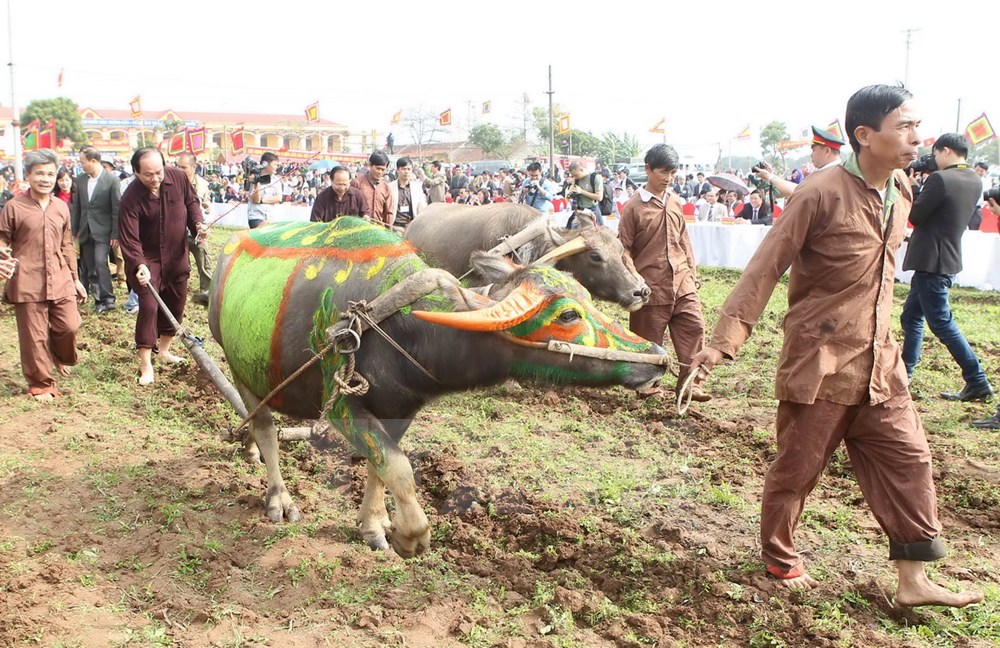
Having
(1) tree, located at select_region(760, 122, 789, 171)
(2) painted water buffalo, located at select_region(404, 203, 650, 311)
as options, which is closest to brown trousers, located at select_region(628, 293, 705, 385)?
(2) painted water buffalo, located at select_region(404, 203, 650, 311)

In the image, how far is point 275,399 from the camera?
14.4 ft

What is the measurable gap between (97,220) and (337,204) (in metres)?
2.95

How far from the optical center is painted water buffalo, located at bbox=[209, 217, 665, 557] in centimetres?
344

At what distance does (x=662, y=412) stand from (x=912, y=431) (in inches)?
122

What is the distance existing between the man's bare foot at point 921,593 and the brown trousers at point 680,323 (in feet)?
10.8

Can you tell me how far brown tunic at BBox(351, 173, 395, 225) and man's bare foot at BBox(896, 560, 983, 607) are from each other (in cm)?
675

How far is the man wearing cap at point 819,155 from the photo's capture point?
521 cm

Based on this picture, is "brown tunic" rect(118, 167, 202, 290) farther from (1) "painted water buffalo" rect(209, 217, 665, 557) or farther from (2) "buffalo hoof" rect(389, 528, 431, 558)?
(2) "buffalo hoof" rect(389, 528, 431, 558)

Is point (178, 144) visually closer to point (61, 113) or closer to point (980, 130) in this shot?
point (980, 130)

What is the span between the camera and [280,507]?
4641 millimetres

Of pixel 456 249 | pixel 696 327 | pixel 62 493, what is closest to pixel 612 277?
pixel 696 327

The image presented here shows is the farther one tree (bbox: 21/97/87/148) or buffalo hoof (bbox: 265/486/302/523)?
tree (bbox: 21/97/87/148)

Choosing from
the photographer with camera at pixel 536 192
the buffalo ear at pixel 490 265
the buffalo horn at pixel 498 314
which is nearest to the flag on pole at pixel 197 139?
the photographer with camera at pixel 536 192

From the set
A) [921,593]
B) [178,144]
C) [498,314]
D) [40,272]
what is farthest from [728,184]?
[498,314]
